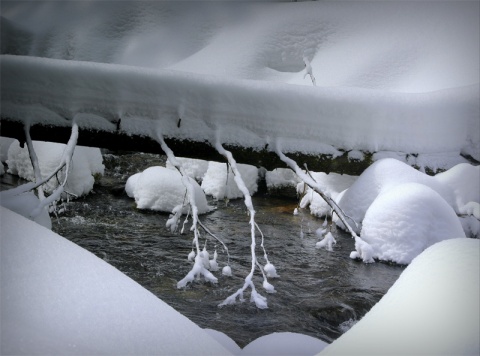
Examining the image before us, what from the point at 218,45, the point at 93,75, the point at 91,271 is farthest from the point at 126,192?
the point at 91,271

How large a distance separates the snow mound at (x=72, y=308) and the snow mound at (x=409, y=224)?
19.4 feet

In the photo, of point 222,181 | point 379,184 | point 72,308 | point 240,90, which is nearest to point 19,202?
point 72,308

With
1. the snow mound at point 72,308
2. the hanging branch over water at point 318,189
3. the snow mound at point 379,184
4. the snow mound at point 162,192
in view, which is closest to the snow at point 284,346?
the snow mound at point 72,308

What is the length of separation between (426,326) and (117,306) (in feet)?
2.85

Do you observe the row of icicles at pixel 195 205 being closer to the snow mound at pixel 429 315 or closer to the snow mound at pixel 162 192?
the snow mound at pixel 429 315

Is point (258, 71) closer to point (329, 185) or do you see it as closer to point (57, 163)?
point (329, 185)

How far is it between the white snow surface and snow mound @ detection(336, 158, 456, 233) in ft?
7.79

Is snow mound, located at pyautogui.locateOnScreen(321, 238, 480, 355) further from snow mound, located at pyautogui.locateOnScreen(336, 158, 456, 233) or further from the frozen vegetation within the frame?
snow mound, located at pyautogui.locateOnScreen(336, 158, 456, 233)

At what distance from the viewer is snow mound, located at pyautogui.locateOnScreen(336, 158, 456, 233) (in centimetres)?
737

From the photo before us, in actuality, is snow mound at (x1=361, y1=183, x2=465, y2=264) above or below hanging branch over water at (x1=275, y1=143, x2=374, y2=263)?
below

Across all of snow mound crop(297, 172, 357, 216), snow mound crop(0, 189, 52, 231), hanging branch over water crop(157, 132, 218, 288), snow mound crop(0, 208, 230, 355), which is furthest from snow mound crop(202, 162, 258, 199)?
snow mound crop(0, 208, 230, 355)

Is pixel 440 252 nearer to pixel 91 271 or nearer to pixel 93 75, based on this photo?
pixel 91 271

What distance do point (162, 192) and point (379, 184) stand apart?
4.79 m

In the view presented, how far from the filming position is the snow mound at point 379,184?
7.37 metres
